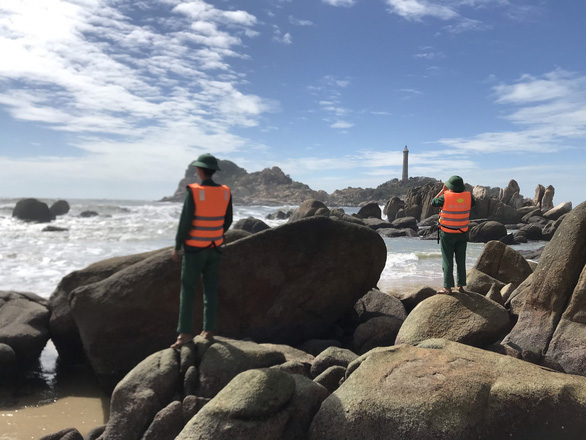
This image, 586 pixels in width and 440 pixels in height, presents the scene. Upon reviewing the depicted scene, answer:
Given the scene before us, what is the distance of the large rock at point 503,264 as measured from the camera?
1009 centimetres

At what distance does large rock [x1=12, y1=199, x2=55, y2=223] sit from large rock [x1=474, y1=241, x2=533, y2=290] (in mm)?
38548

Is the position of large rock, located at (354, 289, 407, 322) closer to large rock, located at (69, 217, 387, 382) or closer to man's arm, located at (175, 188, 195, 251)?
large rock, located at (69, 217, 387, 382)

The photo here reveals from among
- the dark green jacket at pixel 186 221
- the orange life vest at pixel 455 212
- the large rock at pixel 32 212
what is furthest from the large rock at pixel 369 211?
the dark green jacket at pixel 186 221

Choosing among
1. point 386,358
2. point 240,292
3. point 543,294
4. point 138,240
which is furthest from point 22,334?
point 138,240

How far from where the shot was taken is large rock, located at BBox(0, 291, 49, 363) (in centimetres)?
672

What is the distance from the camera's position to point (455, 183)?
6.64 metres

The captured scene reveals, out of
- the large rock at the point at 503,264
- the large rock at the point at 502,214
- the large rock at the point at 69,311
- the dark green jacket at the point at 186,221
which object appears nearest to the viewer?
the dark green jacket at the point at 186,221

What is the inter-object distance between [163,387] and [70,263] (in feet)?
42.9

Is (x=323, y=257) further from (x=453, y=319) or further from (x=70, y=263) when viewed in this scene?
Answer: (x=70, y=263)

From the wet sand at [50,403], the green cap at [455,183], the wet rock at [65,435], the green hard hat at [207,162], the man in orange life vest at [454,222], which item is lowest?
the wet sand at [50,403]

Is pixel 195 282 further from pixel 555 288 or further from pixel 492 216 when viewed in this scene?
pixel 492 216

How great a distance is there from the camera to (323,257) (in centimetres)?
722

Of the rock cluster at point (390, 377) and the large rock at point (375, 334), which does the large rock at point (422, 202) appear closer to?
the rock cluster at point (390, 377)

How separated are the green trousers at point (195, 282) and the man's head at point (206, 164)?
0.85m
